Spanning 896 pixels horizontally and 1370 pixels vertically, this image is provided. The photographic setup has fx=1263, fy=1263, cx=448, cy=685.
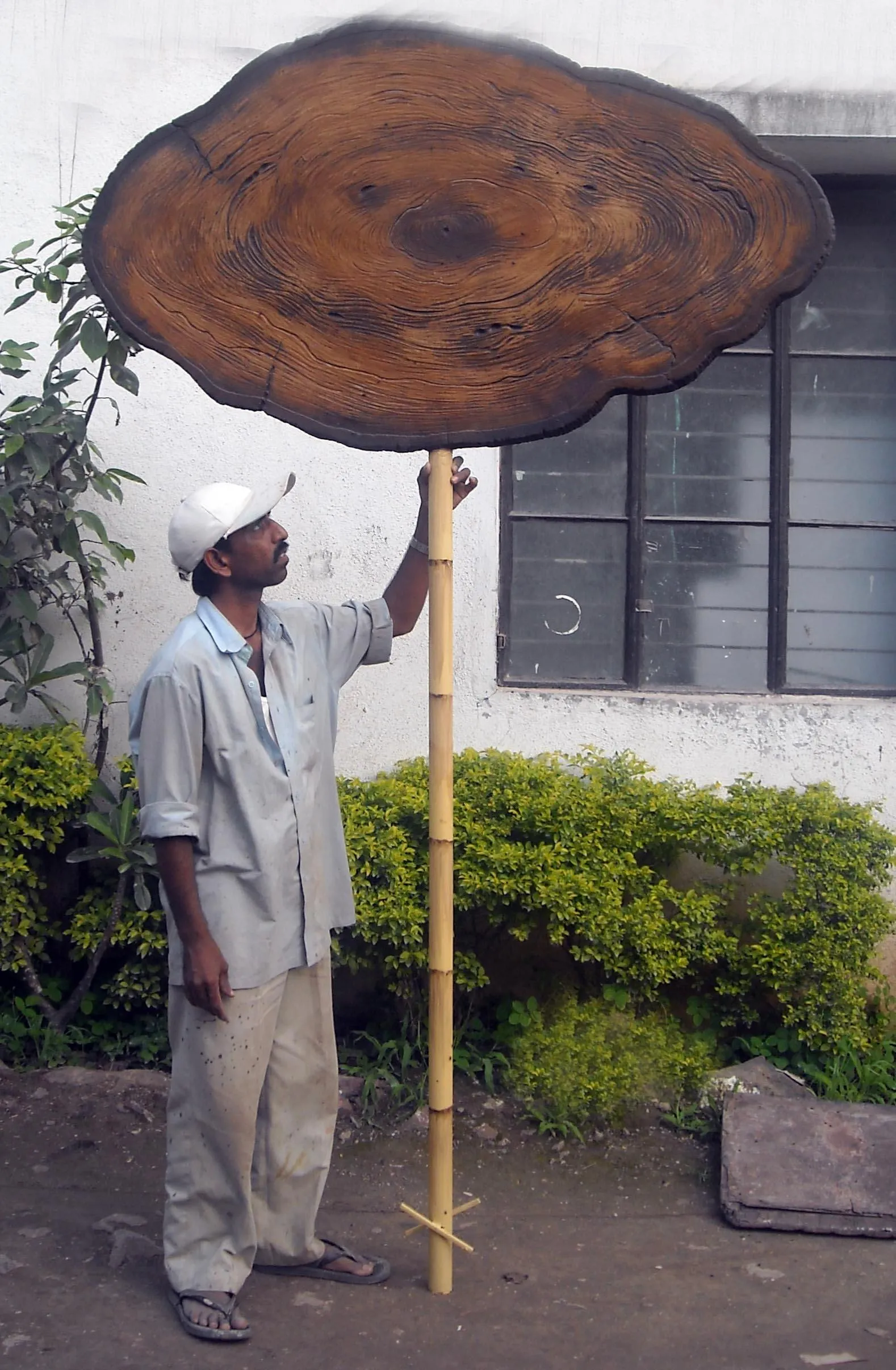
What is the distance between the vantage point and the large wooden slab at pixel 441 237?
100.0 inches

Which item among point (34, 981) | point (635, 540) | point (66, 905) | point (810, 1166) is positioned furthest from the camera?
point (635, 540)

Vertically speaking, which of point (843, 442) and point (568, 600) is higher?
point (843, 442)

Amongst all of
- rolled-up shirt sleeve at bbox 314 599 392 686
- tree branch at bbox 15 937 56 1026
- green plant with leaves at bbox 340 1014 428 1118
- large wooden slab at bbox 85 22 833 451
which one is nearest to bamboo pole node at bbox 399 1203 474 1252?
green plant with leaves at bbox 340 1014 428 1118

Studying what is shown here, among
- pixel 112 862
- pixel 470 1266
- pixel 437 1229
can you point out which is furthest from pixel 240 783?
pixel 112 862

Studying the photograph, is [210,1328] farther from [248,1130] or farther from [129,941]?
[129,941]

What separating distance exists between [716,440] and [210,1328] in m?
3.35

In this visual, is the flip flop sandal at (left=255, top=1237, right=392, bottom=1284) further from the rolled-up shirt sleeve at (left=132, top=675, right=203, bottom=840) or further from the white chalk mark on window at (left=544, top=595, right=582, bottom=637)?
the white chalk mark on window at (left=544, top=595, right=582, bottom=637)

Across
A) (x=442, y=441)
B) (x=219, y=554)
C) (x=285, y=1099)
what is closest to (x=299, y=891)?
(x=285, y=1099)

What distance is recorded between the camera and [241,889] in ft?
9.15

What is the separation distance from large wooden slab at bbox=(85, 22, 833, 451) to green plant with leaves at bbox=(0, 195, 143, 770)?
1150 millimetres

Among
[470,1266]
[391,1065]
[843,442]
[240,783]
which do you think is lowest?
[470,1266]

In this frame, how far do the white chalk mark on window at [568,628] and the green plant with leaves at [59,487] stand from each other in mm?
1522

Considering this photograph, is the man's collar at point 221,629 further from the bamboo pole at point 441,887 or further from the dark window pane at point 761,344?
the dark window pane at point 761,344

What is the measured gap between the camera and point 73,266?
4.23 meters
